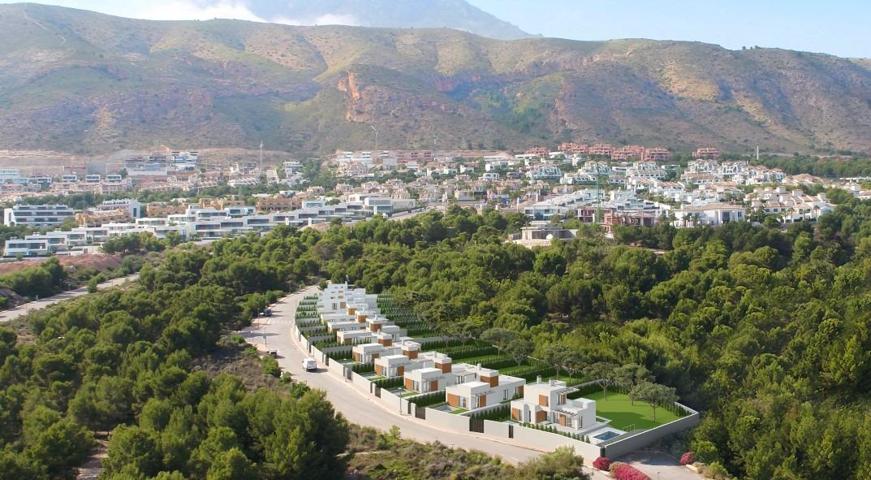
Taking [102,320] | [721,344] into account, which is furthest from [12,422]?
[721,344]

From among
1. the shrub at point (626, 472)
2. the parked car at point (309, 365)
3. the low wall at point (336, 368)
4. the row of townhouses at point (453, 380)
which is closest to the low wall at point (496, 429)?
the row of townhouses at point (453, 380)

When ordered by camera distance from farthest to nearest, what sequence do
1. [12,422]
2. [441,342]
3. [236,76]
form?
1. [236,76]
2. [441,342]
3. [12,422]

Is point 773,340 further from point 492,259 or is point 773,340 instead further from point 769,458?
point 492,259

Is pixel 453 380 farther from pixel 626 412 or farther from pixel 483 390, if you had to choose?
pixel 626 412

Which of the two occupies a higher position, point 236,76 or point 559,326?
point 236,76

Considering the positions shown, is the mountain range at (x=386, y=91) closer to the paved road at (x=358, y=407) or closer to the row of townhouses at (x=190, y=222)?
the row of townhouses at (x=190, y=222)

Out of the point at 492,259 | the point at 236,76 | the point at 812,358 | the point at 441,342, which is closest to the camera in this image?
the point at 812,358
